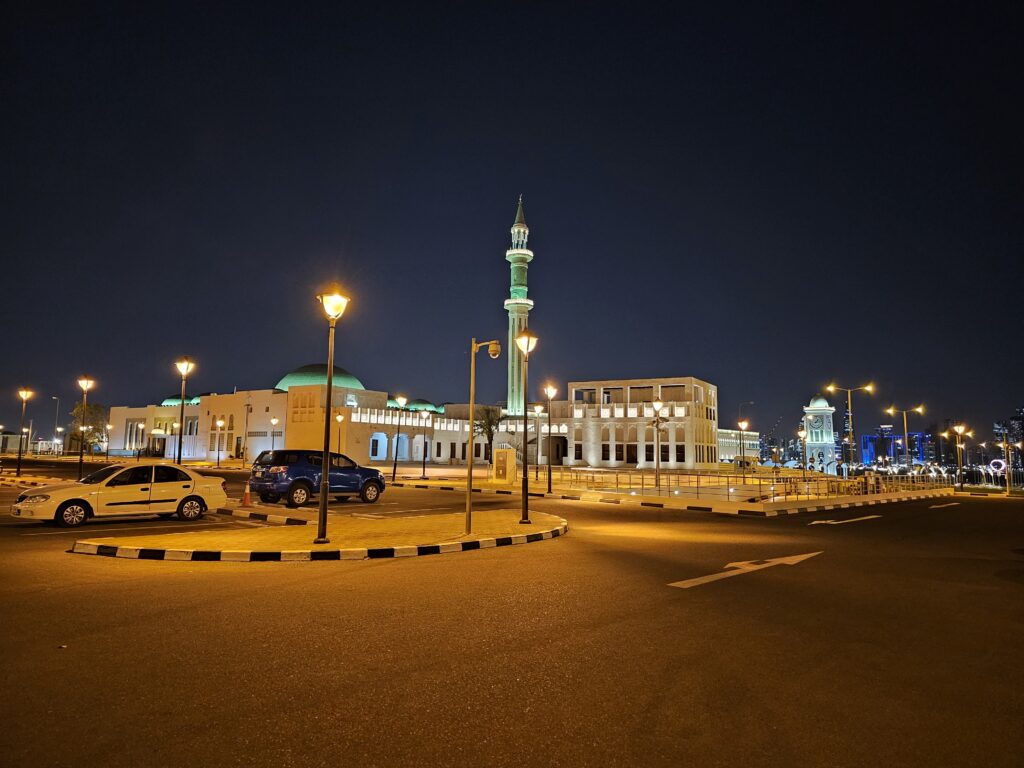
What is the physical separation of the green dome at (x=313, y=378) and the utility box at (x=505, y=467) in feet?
157

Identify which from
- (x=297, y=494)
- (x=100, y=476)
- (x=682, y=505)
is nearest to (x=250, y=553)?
(x=100, y=476)

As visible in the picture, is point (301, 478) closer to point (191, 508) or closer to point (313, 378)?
point (191, 508)

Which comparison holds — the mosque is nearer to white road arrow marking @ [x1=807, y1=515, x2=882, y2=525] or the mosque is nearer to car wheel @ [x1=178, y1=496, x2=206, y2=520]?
white road arrow marking @ [x1=807, y1=515, x2=882, y2=525]

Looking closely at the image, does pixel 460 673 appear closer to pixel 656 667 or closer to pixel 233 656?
pixel 656 667

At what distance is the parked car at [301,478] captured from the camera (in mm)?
19578

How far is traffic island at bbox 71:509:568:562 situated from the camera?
1048 centimetres

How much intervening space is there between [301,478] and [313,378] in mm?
62864

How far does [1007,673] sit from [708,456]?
77595 mm

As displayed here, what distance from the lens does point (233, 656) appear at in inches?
210

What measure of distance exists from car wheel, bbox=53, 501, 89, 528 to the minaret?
68.0m

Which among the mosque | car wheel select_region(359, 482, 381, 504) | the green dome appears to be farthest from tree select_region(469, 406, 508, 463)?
car wheel select_region(359, 482, 381, 504)

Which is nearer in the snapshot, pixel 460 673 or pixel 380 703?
pixel 380 703

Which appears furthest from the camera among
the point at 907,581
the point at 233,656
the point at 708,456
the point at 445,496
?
the point at 708,456

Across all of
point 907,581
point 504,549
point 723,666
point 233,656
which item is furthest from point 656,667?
point 504,549
